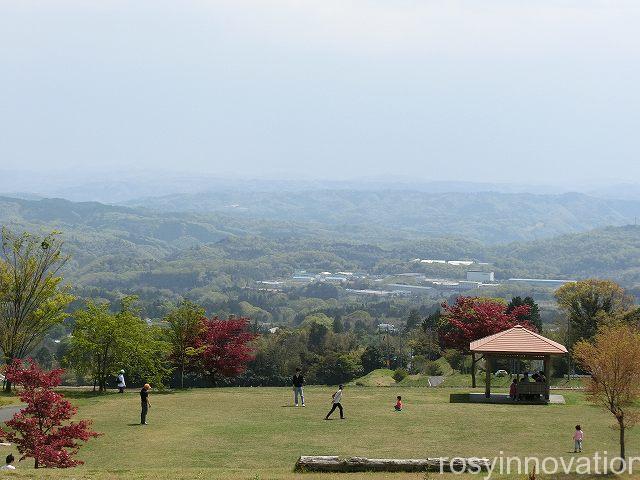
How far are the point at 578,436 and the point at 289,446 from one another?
7.69m

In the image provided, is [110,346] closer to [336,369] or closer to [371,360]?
[336,369]

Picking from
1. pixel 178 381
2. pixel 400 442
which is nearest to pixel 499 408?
pixel 400 442

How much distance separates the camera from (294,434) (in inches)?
960

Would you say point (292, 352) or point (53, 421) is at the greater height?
point (53, 421)

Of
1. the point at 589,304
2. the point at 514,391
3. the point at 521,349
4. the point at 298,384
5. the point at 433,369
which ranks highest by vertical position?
the point at 589,304

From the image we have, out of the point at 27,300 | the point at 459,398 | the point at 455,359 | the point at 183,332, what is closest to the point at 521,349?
the point at 459,398

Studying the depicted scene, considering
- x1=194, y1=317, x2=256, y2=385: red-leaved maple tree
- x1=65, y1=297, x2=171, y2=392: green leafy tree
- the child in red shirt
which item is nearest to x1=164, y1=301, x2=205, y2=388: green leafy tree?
x1=194, y1=317, x2=256, y2=385: red-leaved maple tree

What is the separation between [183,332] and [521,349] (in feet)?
55.3

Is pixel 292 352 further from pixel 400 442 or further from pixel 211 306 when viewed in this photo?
pixel 211 306

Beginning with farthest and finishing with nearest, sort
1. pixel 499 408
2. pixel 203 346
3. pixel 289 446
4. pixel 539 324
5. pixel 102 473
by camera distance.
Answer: pixel 539 324 → pixel 203 346 → pixel 499 408 → pixel 289 446 → pixel 102 473

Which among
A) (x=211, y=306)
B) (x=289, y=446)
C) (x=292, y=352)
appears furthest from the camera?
(x=211, y=306)

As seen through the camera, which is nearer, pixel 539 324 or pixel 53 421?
pixel 53 421

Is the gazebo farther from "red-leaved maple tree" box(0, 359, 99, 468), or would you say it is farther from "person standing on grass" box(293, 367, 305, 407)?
"red-leaved maple tree" box(0, 359, 99, 468)

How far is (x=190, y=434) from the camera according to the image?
81.7 feet
